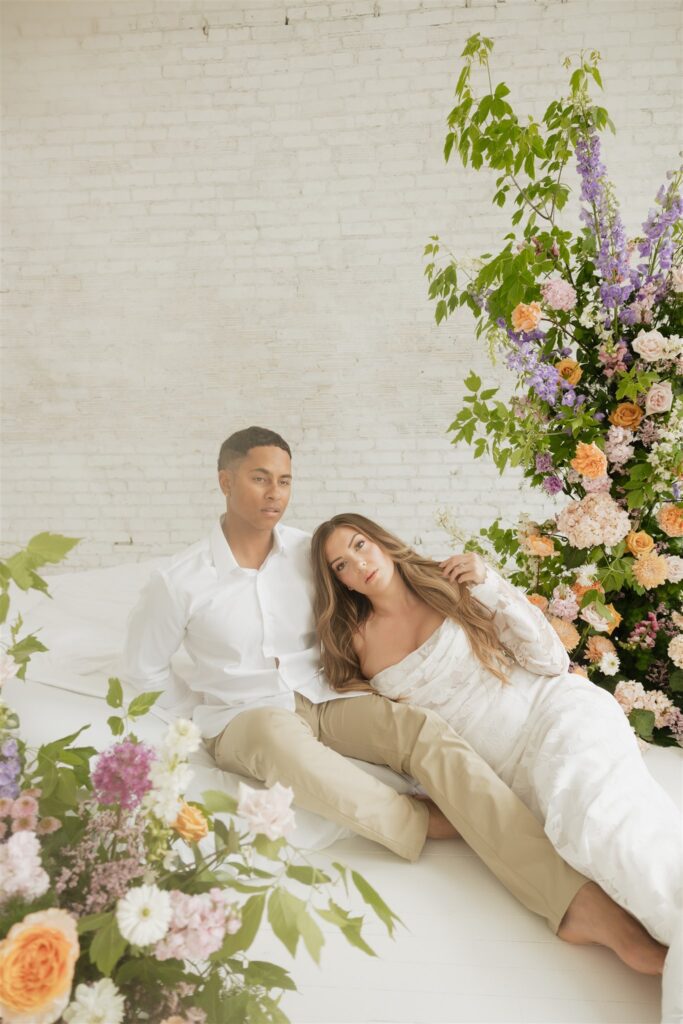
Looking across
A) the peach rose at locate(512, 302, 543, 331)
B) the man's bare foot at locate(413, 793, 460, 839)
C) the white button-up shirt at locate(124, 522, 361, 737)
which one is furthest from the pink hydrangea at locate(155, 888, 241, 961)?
the peach rose at locate(512, 302, 543, 331)

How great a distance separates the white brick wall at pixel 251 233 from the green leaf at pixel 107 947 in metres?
3.88

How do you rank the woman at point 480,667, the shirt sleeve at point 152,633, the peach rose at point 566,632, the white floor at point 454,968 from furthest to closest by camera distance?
the peach rose at point 566,632
the shirt sleeve at point 152,633
the woman at point 480,667
the white floor at point 454,968

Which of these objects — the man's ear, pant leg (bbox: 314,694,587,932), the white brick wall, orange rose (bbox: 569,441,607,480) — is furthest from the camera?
the white brick wall

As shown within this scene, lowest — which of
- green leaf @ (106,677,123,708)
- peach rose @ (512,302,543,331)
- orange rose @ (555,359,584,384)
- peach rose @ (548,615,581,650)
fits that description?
peach rose @ (548,615,581,650)

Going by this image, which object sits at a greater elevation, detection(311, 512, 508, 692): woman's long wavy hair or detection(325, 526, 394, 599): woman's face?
detection(325, 526, 394, 599): woman's face

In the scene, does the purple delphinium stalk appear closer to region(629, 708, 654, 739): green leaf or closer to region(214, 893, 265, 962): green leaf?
region(629, 708, 654, 739): green leaf

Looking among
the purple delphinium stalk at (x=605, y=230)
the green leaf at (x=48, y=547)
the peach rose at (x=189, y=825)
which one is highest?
the purple delphinium stalk at (x=605, y=230)

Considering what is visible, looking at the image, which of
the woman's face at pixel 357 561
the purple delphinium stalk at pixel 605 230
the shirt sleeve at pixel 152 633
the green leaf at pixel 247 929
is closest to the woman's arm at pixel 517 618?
the woman's face at pixel 357 561

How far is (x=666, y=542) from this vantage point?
2488 millimetres

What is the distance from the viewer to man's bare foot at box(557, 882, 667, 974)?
147 centimetres

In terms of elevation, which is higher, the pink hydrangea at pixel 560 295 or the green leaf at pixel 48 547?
the pink hydrangea at pixel 560 295

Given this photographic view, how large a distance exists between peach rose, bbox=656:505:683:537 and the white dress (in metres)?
0.51

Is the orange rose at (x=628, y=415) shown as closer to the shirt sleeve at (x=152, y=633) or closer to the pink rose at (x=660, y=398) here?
the pink rose at (x=660, y=398)

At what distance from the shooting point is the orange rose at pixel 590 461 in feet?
7.77
